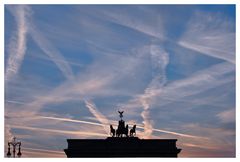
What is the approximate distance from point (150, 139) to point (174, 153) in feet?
7.47

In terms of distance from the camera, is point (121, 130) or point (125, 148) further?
point (121, 130)

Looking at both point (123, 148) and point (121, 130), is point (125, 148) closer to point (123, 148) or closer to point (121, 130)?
point (123, 148)

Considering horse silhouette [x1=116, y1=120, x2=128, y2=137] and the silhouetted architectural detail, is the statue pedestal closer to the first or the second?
the silhouetted architectural detail

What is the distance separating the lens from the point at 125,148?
3306cm

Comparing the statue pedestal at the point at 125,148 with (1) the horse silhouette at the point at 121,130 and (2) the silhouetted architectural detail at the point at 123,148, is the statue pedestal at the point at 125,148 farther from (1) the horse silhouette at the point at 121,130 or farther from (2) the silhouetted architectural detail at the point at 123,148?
(1) the horse silhouette at the point at 121,130

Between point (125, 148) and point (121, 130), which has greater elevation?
point (121, 130)

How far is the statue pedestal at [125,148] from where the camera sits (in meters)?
33.0

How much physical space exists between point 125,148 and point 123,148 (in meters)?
0.17

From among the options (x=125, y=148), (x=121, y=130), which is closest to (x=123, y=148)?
(x=125, y=148)

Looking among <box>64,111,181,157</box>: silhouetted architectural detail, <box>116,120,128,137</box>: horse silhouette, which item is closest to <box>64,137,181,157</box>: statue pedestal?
<box>64,111,181,157</box>: silhouetted architectural detail

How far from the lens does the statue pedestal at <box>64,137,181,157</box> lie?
33031 millimetres

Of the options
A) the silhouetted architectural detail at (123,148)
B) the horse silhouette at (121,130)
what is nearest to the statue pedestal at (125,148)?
the silhouetted architectural detail at (123,148)
